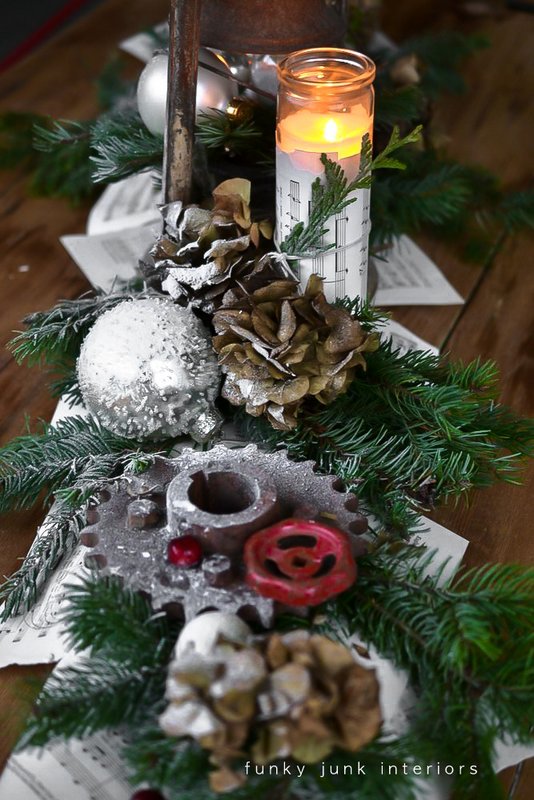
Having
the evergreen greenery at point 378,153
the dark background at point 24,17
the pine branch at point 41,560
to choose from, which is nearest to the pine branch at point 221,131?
the evergreen greenery at point 378,153

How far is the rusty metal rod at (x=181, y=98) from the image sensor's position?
68 centimetres

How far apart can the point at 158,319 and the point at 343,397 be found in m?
0.15

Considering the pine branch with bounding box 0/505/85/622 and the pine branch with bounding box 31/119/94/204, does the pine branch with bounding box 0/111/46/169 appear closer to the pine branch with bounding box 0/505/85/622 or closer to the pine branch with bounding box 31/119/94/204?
the pine branch with bounding box 31/119/94/204

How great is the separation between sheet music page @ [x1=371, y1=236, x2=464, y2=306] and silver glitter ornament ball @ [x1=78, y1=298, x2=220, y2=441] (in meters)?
0.31

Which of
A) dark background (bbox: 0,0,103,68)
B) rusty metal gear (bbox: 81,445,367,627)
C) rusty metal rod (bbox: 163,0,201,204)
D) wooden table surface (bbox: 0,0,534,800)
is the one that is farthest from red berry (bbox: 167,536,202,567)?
dark background (bbox: 0,0,103,68)

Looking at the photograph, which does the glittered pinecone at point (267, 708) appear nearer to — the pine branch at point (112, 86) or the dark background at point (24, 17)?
the pine branch at point (112, 86)

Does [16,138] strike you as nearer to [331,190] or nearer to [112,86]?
[112,86]

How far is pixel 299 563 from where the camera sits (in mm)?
537

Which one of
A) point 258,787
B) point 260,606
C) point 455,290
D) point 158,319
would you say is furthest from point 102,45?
point 258,787

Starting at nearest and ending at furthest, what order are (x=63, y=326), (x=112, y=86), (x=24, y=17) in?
(x=63, y=326), (x=112, y=86), (x=24, y=17)

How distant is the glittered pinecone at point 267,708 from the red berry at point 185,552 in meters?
0.09

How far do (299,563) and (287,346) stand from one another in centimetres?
16

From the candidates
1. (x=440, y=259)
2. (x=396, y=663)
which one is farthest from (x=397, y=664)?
(x=440, y=259)

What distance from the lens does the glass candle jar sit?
0.64 m
